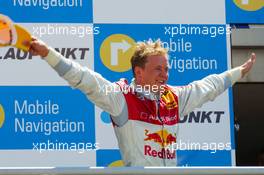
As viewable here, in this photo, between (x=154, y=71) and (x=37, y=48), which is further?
(x=154, y=71)

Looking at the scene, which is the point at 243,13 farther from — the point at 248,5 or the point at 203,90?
the point at 203,90

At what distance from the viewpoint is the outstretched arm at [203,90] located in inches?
122

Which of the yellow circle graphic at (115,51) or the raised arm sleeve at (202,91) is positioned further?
the yellow circle graphic at (115,51)

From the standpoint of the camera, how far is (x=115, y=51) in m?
4.33

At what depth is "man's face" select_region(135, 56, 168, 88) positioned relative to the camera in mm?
2982

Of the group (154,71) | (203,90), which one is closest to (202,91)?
(203,90)

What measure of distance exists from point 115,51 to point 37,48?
1793mm

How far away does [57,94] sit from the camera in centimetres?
424

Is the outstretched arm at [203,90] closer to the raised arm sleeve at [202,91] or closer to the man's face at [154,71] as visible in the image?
the raised arm sleeve at [202,91]

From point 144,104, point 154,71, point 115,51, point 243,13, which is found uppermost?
point 243,13

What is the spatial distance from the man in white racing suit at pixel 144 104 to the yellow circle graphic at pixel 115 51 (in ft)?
4.06

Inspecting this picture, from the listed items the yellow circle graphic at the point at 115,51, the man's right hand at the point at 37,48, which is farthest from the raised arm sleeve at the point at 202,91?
the yellow circle graphic at the point at 115,51

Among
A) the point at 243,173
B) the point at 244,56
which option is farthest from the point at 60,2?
the point at 243,173

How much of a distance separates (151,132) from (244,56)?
6.41 feet
